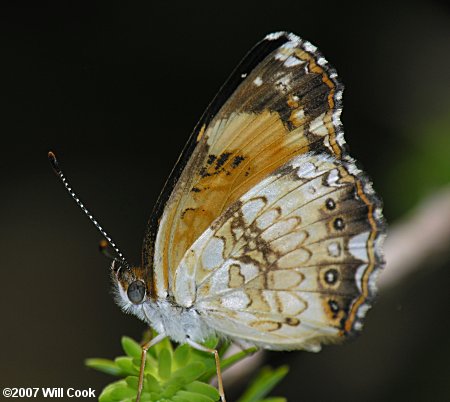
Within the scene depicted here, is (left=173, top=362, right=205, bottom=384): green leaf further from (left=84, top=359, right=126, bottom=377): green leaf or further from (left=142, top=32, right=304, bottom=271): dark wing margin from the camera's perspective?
(left=142, top=32, right=304, bottom=271): dark wing margin

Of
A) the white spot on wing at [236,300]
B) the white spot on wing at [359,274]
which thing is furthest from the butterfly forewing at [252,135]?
the white spot on wing at [359,274]

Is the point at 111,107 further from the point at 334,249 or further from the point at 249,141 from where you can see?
the point at 334,249

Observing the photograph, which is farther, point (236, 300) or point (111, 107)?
point (111, 107)

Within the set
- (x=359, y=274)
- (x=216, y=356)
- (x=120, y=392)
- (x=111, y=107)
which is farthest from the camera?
(x=111, y=107)

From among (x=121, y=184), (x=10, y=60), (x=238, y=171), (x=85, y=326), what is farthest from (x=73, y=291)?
(x=238, y=171)

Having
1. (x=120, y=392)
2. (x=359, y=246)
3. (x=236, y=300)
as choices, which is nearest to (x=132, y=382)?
(x=120, y=392)

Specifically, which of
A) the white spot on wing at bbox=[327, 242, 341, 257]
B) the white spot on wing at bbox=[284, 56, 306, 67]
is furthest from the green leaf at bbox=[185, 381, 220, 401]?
the white spot on wing at bbox=[284, 56, 306, 67]

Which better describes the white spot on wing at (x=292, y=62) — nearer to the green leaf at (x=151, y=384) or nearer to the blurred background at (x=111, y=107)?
the green leaf at (x=151, y=384)
